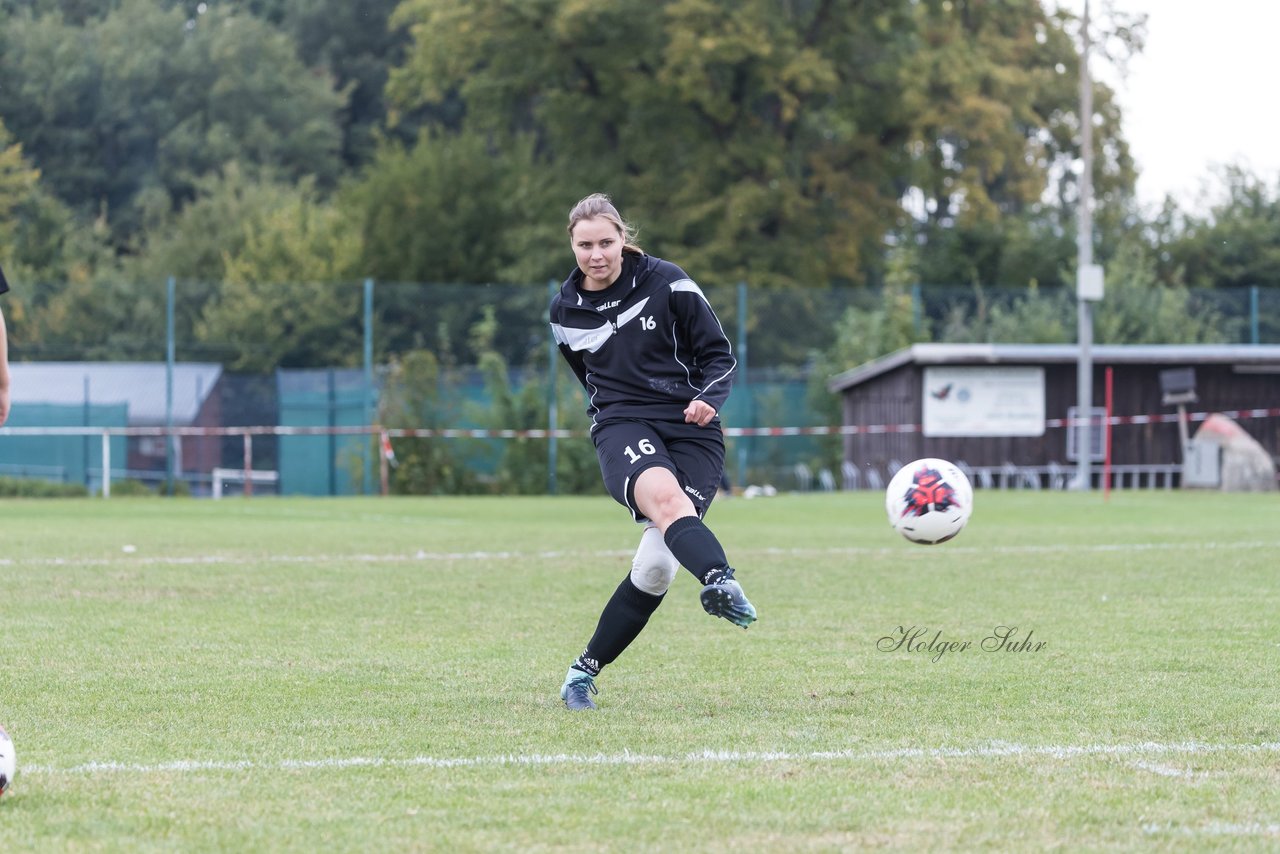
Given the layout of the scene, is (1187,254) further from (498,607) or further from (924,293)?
(498,607)

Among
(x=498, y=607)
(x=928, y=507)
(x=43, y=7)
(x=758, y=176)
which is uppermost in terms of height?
(x=43, y=7)

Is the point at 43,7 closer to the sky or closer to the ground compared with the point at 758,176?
closer to the sky

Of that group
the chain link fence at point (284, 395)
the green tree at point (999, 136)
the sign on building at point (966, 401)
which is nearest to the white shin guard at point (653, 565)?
the chain link fence at point (284, 395)

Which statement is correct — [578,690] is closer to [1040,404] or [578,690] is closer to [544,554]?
[544,554]

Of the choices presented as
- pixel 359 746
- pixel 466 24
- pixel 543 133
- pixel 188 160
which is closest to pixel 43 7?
pixel 188 160

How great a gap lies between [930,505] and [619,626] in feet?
7.82

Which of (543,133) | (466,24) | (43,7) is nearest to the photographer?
(466,24)

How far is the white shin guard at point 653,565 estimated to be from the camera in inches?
240

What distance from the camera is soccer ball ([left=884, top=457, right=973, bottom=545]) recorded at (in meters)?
8.10

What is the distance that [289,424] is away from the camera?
27.9 metres

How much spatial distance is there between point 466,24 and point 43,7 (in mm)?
27445

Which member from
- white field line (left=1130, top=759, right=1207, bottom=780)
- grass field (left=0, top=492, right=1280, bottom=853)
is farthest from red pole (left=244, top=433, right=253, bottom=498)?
white field line (left=1130, top=759, right=1207, bottom=780)

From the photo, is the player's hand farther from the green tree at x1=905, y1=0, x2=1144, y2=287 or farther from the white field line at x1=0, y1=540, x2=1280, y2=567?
the green tree at x1=905, y1=0, x2=1144, y2=287

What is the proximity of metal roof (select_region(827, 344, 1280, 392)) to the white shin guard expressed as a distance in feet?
72.5
